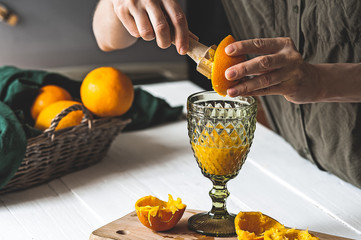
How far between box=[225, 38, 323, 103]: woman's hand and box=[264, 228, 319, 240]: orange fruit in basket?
217 mm

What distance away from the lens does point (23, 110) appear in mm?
1215

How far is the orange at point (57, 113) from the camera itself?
110 cm

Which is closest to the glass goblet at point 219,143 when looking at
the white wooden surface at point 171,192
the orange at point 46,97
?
the white wooden surface at point 171,192

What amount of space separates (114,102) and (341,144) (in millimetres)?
532

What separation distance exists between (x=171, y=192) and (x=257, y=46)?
40 cm

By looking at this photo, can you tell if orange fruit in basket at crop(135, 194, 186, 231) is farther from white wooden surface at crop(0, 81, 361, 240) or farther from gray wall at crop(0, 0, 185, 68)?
gray wall at crop(0, 0, 185, 68)

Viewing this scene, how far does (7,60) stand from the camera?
301 cm

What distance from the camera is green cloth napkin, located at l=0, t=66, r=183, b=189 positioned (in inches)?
39.2

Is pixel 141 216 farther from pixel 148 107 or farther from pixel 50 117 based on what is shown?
pixel 148 107

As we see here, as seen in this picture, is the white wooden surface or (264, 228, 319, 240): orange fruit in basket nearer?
(264, 228, 319, 240): orange fruit in basket

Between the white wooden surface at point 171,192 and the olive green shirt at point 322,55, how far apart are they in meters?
0.04

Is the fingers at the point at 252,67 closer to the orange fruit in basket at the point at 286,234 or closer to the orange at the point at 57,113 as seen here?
the orange fruit in basket at the point at 286,234

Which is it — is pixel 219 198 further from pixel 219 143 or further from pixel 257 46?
pixel 257 46

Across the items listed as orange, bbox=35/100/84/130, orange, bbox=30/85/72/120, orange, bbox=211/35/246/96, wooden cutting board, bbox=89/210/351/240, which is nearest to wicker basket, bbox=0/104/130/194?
orange, bbox=35/100/84/130
